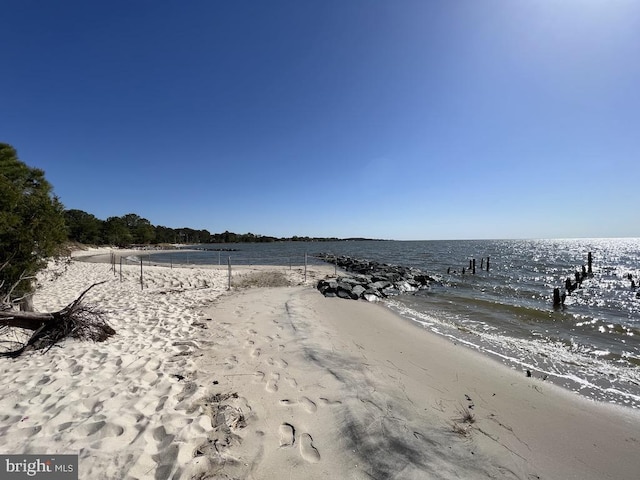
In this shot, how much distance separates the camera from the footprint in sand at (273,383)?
14.5ft

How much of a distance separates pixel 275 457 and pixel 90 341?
4.97 metres

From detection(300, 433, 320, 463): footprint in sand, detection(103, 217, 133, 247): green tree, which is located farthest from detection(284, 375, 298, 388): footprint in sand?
detection(103, 217, 133, 247): green tree

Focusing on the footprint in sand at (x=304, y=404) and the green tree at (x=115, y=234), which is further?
the green tree at (x=115, y=234)

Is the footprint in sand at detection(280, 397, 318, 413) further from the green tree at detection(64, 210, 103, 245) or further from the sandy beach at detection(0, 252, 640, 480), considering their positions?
the green tree at detection(64, 210, 103, 245)

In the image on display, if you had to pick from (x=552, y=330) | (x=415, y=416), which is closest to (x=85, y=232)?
(x=415, y=416)

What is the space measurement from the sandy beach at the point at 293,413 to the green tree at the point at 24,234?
9.23 feet

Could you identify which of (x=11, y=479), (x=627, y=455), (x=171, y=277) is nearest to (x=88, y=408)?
(x=11, y=479)

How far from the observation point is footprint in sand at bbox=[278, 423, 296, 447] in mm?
3193

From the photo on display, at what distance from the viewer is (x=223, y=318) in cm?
853

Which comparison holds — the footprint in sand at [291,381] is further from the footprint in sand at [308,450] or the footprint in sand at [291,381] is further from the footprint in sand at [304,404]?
the footprint in sand at [308,450]

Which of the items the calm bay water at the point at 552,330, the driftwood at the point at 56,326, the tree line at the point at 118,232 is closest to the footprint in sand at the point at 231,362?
the driftwood at the point at 56,326

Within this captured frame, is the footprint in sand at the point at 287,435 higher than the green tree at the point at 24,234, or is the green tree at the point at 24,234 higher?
A: the green tree at the point at 24,234

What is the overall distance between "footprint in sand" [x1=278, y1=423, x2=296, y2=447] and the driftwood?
14.9ft

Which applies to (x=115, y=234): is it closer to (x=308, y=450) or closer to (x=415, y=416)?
(x=308, y=450)
